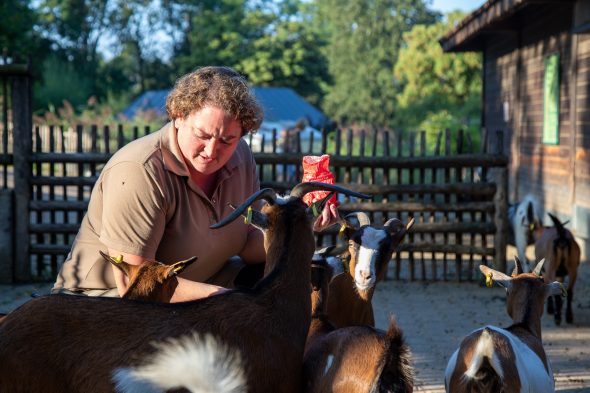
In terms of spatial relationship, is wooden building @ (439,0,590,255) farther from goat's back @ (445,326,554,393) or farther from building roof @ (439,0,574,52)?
goat's back @ (445,326,554,393)

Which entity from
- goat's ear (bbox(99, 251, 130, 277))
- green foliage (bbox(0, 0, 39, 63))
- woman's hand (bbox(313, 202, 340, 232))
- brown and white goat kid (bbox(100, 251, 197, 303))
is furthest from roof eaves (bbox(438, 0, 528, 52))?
green foliage (bbox(0, 0, 39, 63))

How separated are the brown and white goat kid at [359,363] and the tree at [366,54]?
63.9m

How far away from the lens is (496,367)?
469cm

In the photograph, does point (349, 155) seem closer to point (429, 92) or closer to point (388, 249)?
point (388, 249)

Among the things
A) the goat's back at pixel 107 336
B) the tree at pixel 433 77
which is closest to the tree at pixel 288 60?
the tree at pixel 433 77

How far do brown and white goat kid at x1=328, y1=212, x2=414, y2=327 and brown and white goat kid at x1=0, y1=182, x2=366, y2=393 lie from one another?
5.77 feet

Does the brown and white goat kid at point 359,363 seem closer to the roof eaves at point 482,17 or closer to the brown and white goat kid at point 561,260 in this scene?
the brown and white goat kid at point 561,260

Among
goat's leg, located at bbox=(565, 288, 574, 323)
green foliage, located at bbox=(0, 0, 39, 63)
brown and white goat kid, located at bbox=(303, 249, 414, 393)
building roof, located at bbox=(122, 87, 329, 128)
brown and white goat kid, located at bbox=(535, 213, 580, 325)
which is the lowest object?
goat's leg, located at bbox=(565, 288, 574, 323)

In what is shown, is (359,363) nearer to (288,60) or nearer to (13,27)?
(13,27)

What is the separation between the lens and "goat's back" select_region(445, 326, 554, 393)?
468cm

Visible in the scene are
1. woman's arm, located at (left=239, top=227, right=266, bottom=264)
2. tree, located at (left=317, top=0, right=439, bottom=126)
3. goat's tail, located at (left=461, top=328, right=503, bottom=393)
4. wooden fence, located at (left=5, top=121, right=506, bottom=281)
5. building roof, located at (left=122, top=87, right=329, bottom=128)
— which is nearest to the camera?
goat's tail, located at (left=461, top=328, right=503, bottom=393)

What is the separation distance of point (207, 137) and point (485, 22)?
42.8 feet

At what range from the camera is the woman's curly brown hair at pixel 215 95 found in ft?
13.8

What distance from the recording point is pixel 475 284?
11.7m
